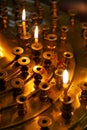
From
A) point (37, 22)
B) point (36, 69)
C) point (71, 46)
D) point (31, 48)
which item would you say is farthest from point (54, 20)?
point (36, 69)

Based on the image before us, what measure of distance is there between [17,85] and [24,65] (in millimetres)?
98

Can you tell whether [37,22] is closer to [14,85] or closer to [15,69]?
[15,69]

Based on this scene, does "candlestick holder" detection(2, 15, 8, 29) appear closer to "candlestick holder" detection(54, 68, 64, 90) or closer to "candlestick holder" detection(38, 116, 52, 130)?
"candlestick holder" detection(54, 68, 64, 90)

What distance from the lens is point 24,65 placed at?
138 centimetres

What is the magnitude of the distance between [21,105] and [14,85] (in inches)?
3.7

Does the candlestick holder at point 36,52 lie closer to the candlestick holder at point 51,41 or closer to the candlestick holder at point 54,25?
the candlestick holder at point 51,41

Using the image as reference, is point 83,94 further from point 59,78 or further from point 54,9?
point 54,9

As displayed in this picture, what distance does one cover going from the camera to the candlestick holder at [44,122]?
120 centimetres

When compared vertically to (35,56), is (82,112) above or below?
below

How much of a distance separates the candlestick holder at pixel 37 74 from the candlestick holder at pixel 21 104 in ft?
0.38

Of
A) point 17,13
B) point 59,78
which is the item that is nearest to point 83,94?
point 59,78

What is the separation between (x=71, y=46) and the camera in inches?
63.0

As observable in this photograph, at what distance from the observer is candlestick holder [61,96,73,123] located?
125 centimetres

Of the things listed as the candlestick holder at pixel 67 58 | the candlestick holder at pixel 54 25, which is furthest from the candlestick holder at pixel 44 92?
the candlestick holder at pixel 54 25
